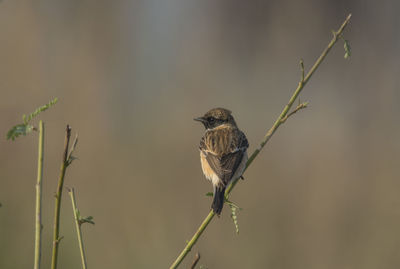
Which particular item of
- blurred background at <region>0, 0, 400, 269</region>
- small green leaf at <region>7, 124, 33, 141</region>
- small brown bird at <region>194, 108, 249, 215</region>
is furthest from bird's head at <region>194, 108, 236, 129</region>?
small green leaf at <region>7, 124, 33, 141</region>

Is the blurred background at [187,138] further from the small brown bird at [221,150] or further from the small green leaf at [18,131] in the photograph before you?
the small green leaf at [18,131]

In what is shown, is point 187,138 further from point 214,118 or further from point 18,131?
point 18,131

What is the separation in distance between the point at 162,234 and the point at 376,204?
2.60 m

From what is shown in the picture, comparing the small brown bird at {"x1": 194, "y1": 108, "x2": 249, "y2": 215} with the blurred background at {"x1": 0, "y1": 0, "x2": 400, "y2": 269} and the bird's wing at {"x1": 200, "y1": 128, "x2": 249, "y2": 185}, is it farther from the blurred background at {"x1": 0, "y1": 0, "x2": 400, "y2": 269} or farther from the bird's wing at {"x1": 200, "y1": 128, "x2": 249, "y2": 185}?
the blurred background at {"x1": 0, "y1": 0, "x2": 400, "y2": 269}

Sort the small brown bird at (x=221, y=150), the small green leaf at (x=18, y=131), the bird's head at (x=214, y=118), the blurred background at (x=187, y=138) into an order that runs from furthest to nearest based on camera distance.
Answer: the blurred background at (x=187, y=138), the bird's head at (x=214, y=118), the small brown bird at (x=221, y=150), the small green leaf at (x=18, y=131)

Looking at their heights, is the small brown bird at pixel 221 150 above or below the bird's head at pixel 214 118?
below

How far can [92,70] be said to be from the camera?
8086 millimetres

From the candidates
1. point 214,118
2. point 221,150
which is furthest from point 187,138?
point 221,150

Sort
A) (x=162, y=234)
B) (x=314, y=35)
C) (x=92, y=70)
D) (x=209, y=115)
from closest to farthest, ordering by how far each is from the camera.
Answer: (x=209, y=115) < (x=162, y=234) < (x=92, y=70) < (x=314, y=35)

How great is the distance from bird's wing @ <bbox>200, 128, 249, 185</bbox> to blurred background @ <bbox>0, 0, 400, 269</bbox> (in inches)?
65.6

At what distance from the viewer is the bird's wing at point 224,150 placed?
452cm

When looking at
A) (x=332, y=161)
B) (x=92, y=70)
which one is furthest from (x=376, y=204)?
(x=92, y=70)

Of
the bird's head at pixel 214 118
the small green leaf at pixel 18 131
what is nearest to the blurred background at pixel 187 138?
the bird's head at pixel 214 118

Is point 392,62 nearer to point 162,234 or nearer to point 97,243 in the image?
point 162,234
